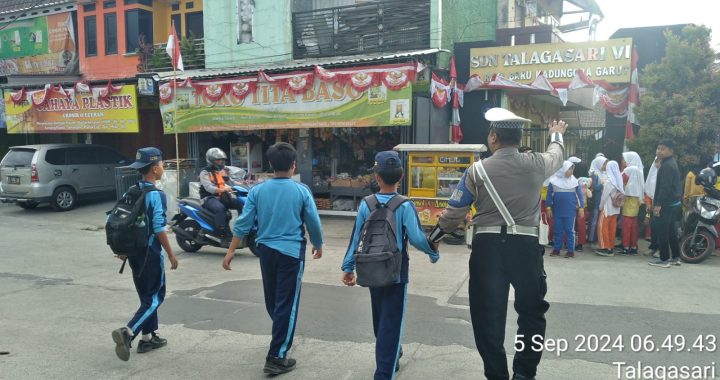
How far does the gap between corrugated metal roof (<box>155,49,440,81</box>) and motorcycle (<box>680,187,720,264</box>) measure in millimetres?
6011

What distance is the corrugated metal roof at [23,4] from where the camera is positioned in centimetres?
1895

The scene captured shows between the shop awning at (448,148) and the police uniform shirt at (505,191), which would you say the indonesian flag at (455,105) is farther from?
the police uniform shirt at (505,191)

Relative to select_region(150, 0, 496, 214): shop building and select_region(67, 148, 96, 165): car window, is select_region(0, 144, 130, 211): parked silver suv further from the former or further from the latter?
select_region(150, 0, 496, 214): shop building

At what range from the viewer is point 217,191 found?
877 centimetres

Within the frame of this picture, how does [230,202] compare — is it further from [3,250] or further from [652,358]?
[652,358]

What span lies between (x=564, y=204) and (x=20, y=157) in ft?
44.1

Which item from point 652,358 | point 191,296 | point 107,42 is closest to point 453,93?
point 191,296

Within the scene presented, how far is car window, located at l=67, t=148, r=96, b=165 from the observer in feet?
48.8

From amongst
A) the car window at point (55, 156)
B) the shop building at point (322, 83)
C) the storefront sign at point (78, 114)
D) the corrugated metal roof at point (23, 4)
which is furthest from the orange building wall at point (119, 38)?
the car window at point (55, 156)

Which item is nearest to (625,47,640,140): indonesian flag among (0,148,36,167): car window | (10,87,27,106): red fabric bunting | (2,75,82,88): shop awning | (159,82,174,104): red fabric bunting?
(159,82,174,104): red fabric bunting

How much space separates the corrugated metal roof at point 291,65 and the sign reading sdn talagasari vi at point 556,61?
1396 millimetres

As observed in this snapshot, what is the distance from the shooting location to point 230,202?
8.91 metres

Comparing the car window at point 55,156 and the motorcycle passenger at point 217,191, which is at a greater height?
the car window at point 55,156

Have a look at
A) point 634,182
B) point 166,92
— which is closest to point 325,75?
point 166,92
